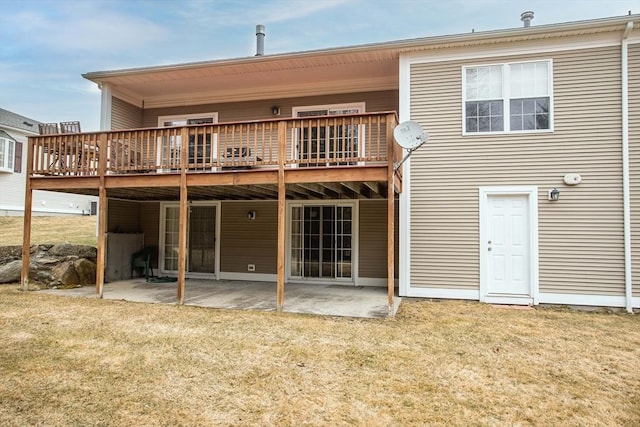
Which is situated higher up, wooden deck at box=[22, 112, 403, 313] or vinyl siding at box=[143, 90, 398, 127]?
vinyl siding at box=[143, 90, 398, 127]

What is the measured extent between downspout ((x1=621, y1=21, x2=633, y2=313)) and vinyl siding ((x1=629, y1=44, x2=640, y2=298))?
0.21 feet

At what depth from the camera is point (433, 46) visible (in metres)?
7.42

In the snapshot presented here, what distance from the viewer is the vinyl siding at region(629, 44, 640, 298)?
21.8ft

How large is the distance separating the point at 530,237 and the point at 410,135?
3.23 m

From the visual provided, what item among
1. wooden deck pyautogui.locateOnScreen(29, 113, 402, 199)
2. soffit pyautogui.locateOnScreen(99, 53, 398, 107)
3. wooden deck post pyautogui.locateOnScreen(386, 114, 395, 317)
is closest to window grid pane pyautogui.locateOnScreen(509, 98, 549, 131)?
wooden deck pyautogui.locateOnScreen(29, 113, 402, 199)

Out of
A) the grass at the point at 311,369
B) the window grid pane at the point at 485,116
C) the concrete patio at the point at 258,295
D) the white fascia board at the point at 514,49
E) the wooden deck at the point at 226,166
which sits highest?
the white fascia board at the point at 514,49

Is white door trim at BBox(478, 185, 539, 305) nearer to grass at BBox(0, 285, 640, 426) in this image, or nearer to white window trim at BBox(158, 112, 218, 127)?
grass at BBox(0, 285, 640, 426)

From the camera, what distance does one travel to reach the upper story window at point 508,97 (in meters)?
7.13

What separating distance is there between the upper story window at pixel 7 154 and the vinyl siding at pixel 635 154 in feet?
→ 67.5

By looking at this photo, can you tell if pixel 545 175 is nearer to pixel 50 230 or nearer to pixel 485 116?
pixel 485 116

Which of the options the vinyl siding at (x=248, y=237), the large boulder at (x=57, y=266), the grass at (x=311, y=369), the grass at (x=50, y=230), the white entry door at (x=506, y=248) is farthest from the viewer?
the grass at (x=50, y=230)

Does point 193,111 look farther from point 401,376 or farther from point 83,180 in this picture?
point 401,376

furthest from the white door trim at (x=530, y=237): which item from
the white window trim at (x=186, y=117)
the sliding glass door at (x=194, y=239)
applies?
the white window trim at (x=186, y=117)

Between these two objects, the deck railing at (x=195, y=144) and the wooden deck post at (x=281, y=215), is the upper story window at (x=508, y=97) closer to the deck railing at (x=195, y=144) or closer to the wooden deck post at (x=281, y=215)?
the deck railing at (x=195, y=144)
